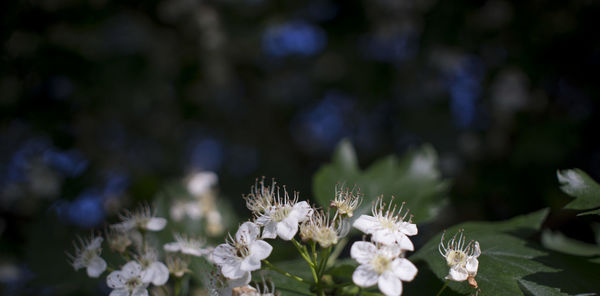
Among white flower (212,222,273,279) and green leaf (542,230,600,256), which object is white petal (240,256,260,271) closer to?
white flower (212,222,273,279)

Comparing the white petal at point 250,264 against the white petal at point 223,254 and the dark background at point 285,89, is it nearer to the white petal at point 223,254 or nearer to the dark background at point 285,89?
the white petal at point 223,254

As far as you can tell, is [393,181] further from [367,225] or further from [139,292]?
[139,292]

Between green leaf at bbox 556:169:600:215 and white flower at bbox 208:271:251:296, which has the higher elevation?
green leaf at bbox 556:169:600:215

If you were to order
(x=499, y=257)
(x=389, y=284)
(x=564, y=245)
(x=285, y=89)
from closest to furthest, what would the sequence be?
(x=389, y=284)
(x=499, y=257)
(x=564, y=245)
(x=285, y=89)

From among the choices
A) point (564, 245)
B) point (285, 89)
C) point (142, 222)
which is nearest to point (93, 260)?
point (142, 222)

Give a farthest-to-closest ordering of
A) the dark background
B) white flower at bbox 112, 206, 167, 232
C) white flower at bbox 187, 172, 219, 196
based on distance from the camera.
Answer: the dark background → white flower at bbox 187, 172, 219, 196 → white flower at bbox 112, 206, 167, 232

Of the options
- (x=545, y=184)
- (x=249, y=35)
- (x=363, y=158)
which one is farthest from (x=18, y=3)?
(x=545, y=184)

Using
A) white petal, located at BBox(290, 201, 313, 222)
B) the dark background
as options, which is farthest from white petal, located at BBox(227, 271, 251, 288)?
the dark background
